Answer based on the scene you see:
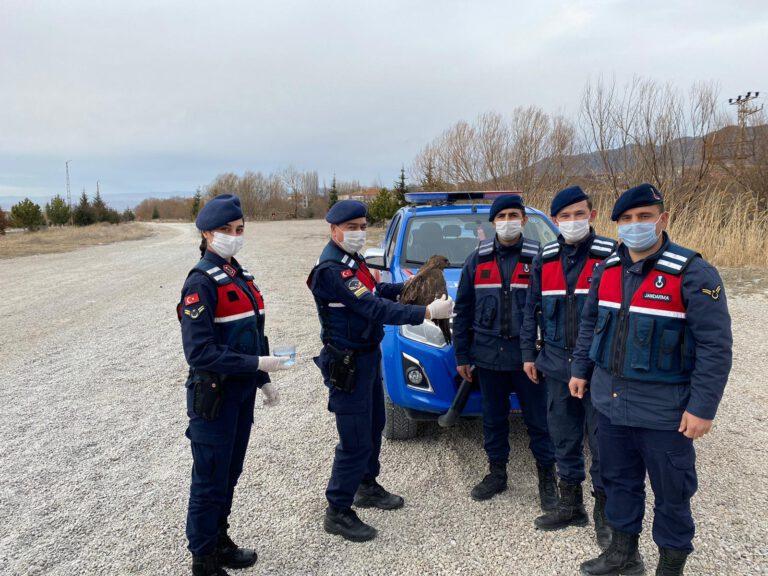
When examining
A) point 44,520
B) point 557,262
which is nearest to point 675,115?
point 557,262

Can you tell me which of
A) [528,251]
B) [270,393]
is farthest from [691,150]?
[270,393]

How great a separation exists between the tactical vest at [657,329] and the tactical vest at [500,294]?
2.58 feet

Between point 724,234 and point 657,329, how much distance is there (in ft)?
32.7

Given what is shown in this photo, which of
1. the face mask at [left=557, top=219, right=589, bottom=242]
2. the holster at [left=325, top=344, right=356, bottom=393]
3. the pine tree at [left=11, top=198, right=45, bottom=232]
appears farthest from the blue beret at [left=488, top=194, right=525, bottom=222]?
the pine tree at [left=11, top=198, right=45, bottom=232]

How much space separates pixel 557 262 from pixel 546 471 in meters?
1.28

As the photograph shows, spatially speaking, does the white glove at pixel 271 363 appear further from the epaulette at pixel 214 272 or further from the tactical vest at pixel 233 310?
the epaulette at pixel 214 272

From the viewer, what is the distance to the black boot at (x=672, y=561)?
226cm

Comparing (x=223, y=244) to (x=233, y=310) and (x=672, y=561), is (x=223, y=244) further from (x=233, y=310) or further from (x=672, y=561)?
(x=672, y=561)

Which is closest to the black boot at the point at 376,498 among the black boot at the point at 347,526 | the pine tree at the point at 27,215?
the black boot at the point at 347,526

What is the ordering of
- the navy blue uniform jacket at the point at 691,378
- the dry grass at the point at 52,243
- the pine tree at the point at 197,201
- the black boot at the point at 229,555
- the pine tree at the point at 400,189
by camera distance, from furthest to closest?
the pine tree at the point at 197,201 < the pine tree at the point at 400,189 < the dry grass at the point at 52,243 < the black boot at the point at 229,555 < the navy blue uniform jacket at the point at 691,378

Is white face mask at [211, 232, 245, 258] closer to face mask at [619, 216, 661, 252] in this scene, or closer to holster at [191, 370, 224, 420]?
holster at [191, 370, 224, 420]

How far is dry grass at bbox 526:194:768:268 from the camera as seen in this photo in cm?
1020

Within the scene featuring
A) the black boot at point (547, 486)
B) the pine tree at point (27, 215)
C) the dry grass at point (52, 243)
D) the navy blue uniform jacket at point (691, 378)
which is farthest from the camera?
the pine tree at point (27, 215)

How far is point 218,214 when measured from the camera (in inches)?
98.6
